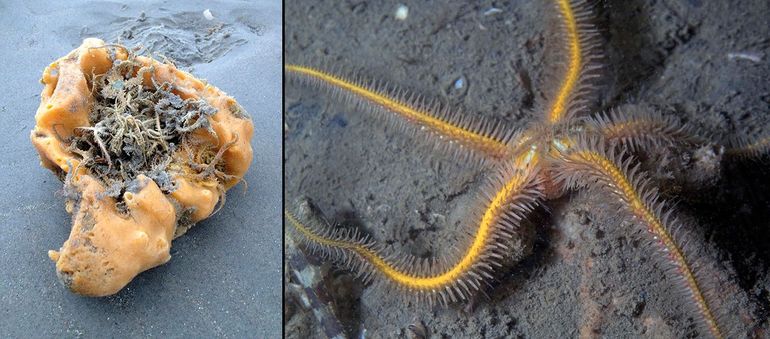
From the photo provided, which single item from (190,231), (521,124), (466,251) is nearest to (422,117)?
(521,124)

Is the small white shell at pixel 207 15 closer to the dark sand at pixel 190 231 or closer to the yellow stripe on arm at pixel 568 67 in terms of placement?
the dark sand at pixel 190 231

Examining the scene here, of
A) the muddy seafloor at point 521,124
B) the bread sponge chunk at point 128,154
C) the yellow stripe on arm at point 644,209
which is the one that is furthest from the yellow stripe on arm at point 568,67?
the bread sponge chunk at point 128,154

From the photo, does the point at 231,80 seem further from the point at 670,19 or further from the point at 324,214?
the point at 670,19

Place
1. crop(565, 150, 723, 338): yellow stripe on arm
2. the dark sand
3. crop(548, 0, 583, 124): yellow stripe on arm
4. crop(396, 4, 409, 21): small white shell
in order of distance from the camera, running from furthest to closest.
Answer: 1. crop(396, 4, 409, 21): small white shell
2. crop(548, 0, 583, 124): yellow stripe on arm
3. the dark sand
4. crop(565, 150, 723, 338): yellow stripe on arm

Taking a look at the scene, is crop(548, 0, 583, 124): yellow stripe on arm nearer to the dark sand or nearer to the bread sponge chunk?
the dark sand

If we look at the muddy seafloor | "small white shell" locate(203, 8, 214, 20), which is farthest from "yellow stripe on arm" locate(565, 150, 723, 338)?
"small white shell" locate(203, 8, 214, 20)

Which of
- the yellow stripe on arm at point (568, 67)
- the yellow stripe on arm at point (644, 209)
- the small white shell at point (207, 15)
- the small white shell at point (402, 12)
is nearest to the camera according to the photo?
the yellow stripe on arm at point (644, 209)
